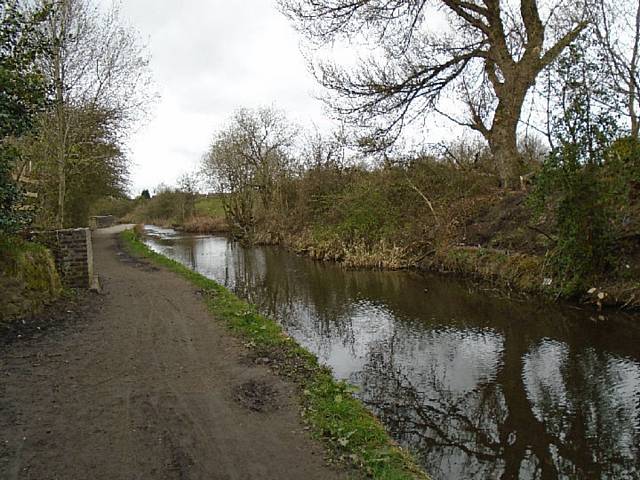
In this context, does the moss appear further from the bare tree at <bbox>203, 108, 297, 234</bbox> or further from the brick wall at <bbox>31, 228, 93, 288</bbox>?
the bare tree at <bbox>203, 108, 297, 234</bbox>

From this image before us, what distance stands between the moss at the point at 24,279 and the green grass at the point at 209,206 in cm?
2988

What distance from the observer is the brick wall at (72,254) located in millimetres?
10398

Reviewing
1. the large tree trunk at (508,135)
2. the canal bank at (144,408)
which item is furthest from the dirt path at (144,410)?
the large tree trunk at (508,135)

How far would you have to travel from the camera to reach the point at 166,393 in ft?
17.1

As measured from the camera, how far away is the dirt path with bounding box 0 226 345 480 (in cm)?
376

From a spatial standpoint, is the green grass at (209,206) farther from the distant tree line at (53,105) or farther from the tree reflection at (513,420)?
the tree reflection at (513,420)

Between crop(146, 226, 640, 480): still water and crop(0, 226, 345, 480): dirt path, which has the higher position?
crop(0, 226, 345, 480): dirt path

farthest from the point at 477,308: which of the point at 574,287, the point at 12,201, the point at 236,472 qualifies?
the point at 12,201

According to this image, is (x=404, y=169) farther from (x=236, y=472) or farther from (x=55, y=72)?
(x=236, y=472)

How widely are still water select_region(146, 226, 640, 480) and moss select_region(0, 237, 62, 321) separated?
4437 millimetres

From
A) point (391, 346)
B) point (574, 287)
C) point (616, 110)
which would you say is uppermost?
point (616, 110)

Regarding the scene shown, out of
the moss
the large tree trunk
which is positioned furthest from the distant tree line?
the large tree trunk

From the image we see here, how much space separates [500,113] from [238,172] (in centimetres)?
1851

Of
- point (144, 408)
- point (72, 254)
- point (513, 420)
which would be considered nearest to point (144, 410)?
point (144, 408)
